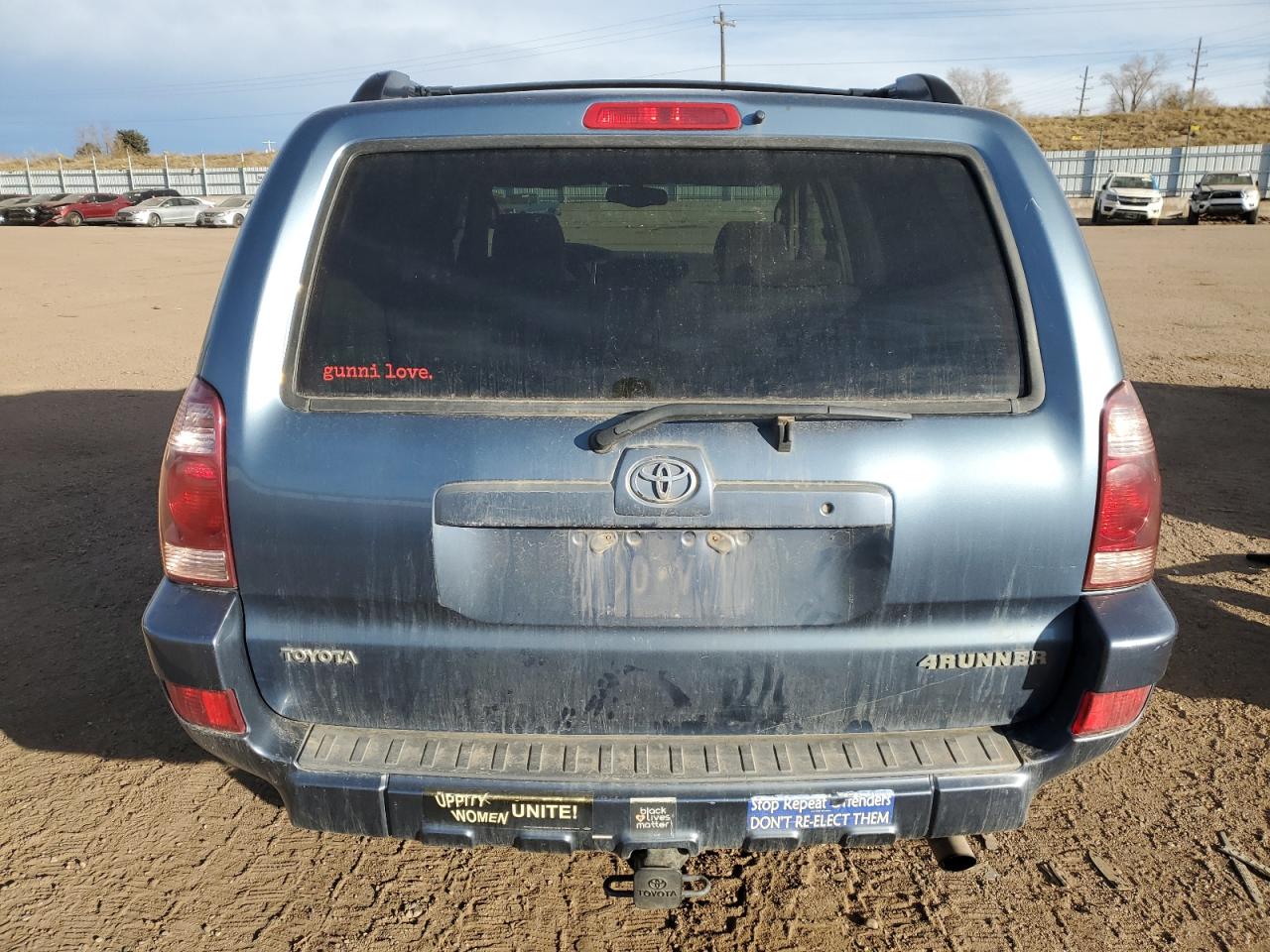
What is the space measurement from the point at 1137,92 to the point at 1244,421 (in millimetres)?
99233

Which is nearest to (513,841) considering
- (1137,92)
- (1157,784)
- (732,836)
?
(732,836)

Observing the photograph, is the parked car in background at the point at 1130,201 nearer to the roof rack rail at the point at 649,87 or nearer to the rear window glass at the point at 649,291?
the roof rack rail at the point at 649,87

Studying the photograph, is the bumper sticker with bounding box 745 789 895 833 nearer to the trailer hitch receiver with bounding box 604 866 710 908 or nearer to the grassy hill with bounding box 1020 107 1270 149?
the trailer hitch receiver with bounding box 604 866 710 908

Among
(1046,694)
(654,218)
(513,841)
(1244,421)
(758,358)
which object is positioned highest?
(654,218)

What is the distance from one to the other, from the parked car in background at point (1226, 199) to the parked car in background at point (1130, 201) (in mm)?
1278

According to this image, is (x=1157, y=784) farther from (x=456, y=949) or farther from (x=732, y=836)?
(x=456, y=949)

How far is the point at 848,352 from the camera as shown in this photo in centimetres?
212

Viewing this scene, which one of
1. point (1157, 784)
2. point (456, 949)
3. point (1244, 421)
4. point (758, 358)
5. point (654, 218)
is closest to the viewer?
point (758, 358)

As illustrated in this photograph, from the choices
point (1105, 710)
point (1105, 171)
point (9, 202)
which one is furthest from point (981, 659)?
point (1105, 171)

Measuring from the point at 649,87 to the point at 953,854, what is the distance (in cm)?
208

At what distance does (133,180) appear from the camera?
59750 millimetres

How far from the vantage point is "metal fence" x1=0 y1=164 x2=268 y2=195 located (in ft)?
191

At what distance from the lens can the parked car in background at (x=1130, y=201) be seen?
34719 millimetres

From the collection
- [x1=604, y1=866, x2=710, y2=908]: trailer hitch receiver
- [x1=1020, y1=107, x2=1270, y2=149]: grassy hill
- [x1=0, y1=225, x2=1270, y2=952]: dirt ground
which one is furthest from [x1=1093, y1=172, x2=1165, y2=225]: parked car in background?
[x1=604, y1=866, x2=710, y2=908]: trailer hitch receiver
